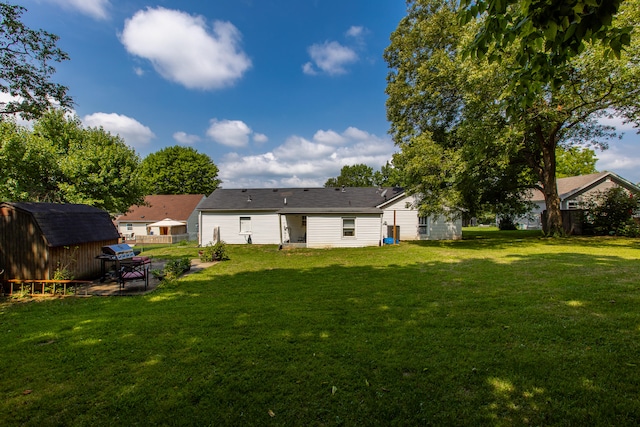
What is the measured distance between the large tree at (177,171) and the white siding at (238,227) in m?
27.1

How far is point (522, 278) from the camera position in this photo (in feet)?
27.1

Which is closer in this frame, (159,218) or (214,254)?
(214,254)

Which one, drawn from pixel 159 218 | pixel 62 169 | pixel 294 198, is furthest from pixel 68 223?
pixel 159 218

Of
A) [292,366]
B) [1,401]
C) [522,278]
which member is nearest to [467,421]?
[292,366]

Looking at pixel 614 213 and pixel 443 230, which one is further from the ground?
pixel 614 213

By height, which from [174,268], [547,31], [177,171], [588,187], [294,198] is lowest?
[174,268]

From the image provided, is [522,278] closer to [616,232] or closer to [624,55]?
[624,55]

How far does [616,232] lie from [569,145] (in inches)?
268

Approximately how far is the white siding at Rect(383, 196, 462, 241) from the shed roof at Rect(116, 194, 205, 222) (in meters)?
23.4

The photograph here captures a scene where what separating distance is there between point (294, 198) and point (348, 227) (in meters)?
6.79

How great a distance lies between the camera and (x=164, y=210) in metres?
33.5

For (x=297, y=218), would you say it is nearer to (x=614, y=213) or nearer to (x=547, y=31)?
(x=547, y=31)

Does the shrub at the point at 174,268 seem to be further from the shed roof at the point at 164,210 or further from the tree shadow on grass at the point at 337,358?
the shed roof at the point at 164,210

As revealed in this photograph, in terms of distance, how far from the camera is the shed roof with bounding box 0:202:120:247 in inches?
352
